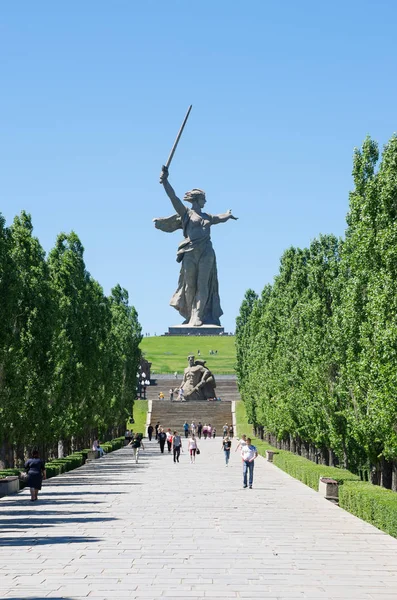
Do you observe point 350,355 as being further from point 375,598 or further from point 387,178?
point 375,598

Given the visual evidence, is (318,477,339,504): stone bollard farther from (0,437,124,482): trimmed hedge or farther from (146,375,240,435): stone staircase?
(146,375,240,435): stone staircase

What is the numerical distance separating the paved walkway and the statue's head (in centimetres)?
8050

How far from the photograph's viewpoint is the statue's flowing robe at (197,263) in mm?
111812

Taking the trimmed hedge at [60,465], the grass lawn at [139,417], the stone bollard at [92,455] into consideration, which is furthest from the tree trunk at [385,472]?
the grass lawn at [139,417]

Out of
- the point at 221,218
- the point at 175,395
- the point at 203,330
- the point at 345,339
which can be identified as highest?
the point at 221,218

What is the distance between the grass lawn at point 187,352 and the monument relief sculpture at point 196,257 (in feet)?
Answer: 8.48

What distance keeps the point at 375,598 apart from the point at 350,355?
52.7 ft

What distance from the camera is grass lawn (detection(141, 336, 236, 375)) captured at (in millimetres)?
108750

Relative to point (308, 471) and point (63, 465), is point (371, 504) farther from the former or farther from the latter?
point (63, 465)

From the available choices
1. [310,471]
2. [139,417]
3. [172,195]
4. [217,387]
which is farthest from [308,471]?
[172,195]

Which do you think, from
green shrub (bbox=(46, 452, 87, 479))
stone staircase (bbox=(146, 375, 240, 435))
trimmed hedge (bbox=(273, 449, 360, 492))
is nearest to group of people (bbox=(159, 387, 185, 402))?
stone staircase (bbox=(146, 375, 240, 435))

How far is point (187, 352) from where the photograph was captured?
113 metres

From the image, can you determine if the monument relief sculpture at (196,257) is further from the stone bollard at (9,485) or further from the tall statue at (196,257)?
the stone bollard at (9,485)

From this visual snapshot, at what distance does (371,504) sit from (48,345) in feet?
59.2
